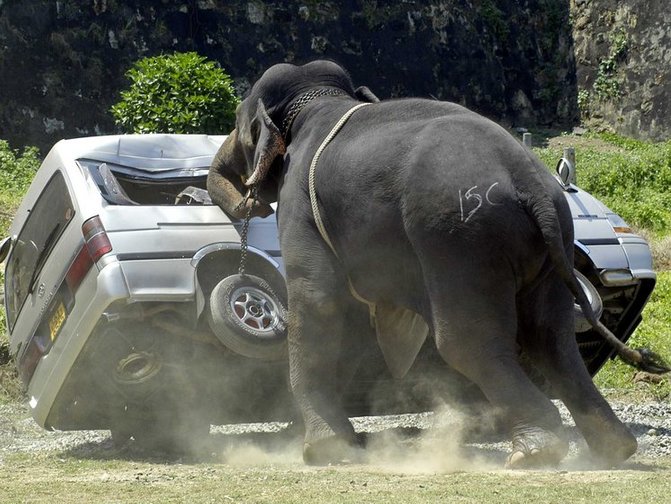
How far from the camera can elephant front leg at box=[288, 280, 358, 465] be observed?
24.5ft

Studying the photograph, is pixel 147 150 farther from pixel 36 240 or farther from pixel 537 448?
pixel 537 448

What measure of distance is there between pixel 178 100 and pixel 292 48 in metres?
5.28

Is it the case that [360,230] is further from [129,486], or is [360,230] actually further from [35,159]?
[35,159]

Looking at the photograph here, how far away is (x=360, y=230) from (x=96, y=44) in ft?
41.6

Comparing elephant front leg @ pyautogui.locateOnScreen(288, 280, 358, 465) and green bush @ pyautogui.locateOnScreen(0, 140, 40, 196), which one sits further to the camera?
green bush @ pyautogui.locateOnScreen(0, 140, 40, 196)

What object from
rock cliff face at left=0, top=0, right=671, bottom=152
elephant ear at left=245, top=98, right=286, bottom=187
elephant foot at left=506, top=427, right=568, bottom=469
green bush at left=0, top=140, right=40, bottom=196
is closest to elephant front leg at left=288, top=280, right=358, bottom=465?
elephant ear at left=245, top=98, right=286, bottom=187

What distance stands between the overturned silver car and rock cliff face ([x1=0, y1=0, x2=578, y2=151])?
10.0 meters

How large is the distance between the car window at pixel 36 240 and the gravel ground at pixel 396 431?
91 centimetres

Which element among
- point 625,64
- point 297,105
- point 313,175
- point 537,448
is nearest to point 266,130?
point 297,105

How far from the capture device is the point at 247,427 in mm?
10062

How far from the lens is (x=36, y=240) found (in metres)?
8.80

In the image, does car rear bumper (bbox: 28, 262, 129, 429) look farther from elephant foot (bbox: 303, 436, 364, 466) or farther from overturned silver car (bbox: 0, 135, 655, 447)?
elephant foot (bbox: 303, 436, 364, 466)

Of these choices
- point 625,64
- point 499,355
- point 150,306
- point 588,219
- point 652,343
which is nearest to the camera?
point 499,355

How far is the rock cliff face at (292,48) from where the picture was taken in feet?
61.2
